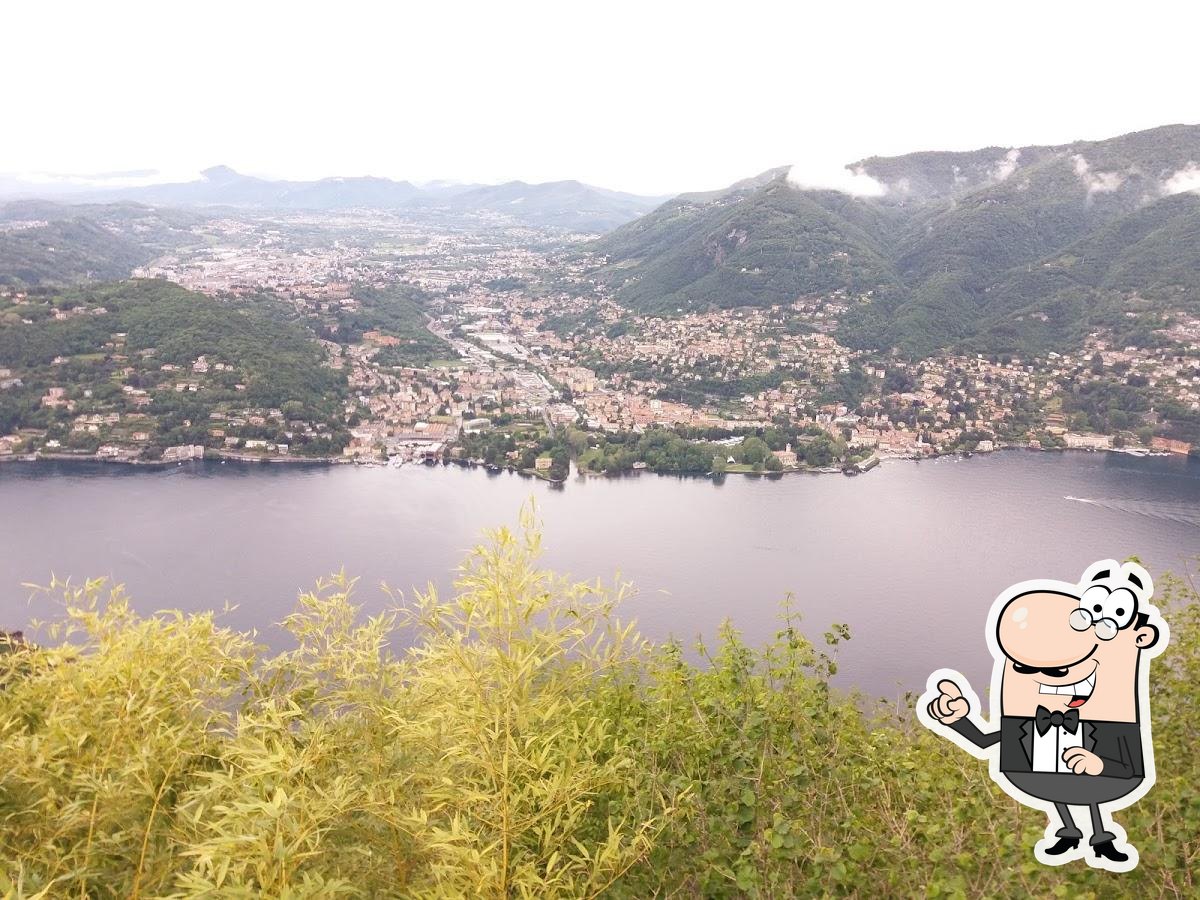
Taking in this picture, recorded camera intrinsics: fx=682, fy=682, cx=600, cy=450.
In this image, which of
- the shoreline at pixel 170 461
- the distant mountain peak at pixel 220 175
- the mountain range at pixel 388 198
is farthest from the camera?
the distant mountain peak at pixel 220 175

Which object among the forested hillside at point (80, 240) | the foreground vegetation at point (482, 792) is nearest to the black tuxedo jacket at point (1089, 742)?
the foreground vegetation at point (482, 792)

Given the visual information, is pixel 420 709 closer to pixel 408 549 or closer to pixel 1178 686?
pixel 1178 686

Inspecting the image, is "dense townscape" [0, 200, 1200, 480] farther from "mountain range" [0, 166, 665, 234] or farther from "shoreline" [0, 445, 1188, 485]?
"mountain range" [0, 166, 665, 234]

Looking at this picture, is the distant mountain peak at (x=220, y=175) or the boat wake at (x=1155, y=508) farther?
the distant mountain peak at (x=220, y=175)

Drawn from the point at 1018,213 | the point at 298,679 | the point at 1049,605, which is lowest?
the point at 298,679

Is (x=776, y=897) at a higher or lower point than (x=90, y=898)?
higher

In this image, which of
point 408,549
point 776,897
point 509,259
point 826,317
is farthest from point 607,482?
point 509,259

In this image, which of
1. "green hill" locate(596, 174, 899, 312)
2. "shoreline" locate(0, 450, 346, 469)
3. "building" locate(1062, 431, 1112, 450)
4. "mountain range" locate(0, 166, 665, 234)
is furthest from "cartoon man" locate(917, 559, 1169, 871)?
"mountain range" locate(0, 166, 665, 234)

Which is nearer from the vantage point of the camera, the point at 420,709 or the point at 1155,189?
the point at 420,709

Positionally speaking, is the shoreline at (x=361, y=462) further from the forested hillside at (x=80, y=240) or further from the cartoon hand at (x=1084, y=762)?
the forested hillside at (x=80, y=240)
